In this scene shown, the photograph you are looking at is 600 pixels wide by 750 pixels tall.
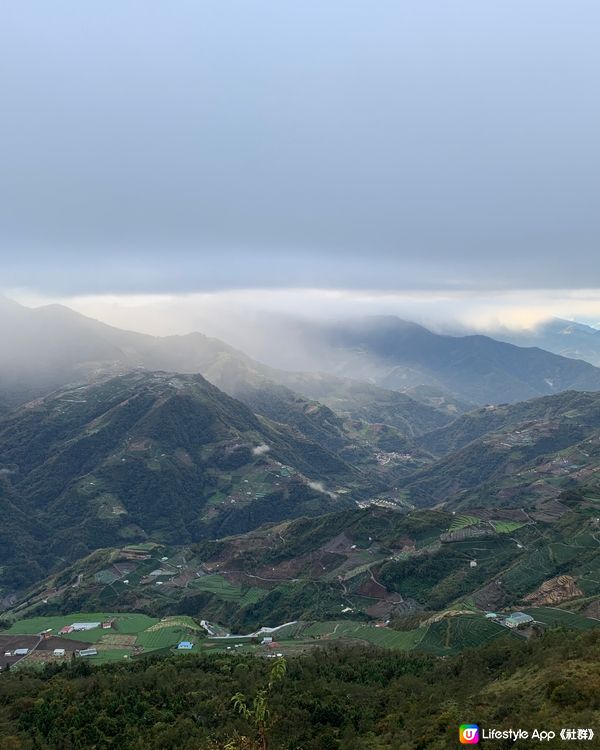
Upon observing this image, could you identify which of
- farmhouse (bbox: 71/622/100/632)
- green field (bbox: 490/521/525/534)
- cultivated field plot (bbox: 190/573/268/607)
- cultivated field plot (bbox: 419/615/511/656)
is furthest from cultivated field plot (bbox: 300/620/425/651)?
green field (bbox: 490/521/525/534)

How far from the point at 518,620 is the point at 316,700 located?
47827 millimetres

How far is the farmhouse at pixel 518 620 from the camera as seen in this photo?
94188mm

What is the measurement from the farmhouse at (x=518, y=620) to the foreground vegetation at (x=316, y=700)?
19462 mm

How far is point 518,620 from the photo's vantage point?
95688 millimetres

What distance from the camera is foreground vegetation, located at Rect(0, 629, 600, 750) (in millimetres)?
46875

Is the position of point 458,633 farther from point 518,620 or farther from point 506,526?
point 506,526

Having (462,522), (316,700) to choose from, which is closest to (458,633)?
(316,700)

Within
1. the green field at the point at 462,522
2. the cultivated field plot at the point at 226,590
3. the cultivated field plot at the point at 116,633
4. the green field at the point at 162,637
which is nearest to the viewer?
the cultivated field plot at the point at 116,633

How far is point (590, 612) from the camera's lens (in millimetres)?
93438

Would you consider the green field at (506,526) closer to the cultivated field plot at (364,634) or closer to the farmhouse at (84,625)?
the cultivated field plot at (364,634)

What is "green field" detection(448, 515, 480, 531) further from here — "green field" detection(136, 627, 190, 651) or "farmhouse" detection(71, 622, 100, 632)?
"farmhouse" detection(71, 622, 100, 632)

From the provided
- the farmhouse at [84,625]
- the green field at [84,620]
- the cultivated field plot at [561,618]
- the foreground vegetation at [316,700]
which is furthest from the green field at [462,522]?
the farmhouse at [84,625]

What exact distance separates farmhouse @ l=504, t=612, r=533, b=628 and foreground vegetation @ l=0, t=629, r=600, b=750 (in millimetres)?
19462

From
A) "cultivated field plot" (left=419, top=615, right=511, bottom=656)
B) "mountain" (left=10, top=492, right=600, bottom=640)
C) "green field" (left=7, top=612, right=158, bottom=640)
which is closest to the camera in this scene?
"cultivated field plot" (left=419, top=615, right=511, bottom=656)
